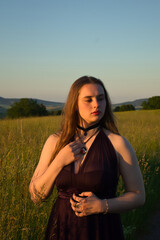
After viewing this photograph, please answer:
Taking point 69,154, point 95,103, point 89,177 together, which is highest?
point 95,103

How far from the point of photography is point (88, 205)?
1.33 metres

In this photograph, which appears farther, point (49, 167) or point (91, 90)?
point (91, 90)

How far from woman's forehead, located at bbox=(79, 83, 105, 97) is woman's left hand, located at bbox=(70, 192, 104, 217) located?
2.23ft

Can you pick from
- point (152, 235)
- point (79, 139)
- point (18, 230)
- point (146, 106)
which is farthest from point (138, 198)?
point (146, 106)

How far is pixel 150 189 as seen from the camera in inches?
160

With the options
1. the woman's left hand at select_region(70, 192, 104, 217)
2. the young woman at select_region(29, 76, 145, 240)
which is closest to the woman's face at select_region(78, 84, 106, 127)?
the young woman at select_region(29, 76, 145, 240)

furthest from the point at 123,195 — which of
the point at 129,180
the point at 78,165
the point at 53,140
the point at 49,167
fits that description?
the point at 53,140

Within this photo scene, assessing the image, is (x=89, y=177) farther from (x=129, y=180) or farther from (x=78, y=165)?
(x=129, y=180)

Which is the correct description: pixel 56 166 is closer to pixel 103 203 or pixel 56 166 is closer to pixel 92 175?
pixel 92 175

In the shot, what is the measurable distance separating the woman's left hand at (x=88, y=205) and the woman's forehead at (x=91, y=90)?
68 centimetres

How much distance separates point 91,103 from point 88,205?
2.20ft

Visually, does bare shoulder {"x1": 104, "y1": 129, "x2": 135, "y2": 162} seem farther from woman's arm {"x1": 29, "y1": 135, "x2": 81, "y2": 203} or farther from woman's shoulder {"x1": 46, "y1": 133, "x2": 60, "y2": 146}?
woman's shoulder {"x1": 46, "y1": 133, "x2": 60, "y2": 146}

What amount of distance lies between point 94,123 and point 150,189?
2.98 meters

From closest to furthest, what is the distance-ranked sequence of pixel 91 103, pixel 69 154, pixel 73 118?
pixel 69 154 → pixel 91 103 → pixel 73 118
